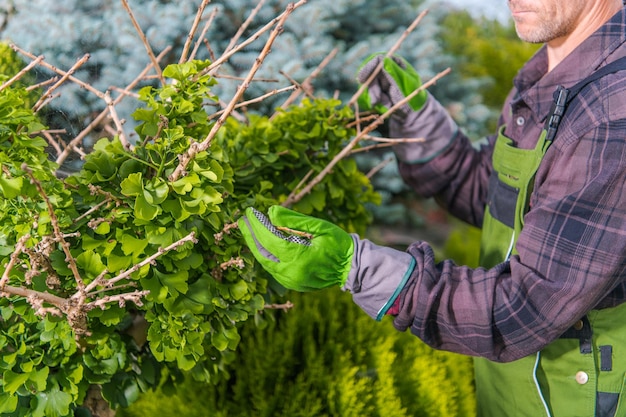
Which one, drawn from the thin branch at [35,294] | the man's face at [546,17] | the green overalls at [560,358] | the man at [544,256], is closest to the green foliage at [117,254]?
the thin branch at [35,294]

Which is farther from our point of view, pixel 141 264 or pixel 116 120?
pixel 116 120

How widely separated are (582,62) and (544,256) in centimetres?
47

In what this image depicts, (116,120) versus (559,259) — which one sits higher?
(116,120)

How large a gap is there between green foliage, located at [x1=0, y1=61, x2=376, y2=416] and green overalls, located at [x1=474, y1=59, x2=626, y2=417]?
23.3 inches

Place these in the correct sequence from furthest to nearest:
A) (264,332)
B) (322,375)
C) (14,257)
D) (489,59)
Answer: (489,59)
(264,332)
(322,375)
(14,257)

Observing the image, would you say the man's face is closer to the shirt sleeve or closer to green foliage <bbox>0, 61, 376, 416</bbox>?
the shirt sleeve

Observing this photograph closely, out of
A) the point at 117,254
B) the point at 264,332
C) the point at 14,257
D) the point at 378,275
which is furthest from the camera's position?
the point at 264,332

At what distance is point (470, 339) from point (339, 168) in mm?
590

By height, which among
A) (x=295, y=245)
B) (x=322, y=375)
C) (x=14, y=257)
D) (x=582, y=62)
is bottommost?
(x=322, y=375)

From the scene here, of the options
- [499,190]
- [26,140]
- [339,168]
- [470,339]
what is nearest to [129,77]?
[339,168]

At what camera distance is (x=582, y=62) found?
1.30m

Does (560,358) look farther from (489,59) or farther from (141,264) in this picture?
(489,59)

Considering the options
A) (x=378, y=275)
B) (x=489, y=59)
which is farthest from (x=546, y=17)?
(x=489, y=59)

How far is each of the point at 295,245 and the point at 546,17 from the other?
763 mm
